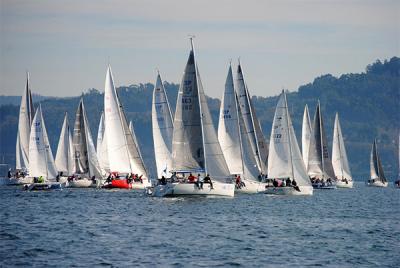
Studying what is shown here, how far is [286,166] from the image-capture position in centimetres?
6894

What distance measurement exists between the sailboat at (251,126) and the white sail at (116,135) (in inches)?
449

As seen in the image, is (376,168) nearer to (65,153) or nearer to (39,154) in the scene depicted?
(65,153)

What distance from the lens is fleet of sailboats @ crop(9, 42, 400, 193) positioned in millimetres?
57531

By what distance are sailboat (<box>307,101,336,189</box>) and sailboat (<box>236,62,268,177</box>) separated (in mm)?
19561

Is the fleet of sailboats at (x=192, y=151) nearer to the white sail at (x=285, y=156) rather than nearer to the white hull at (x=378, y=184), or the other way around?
the white sail at (x=285, y=156)

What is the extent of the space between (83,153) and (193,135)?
37.8 meters

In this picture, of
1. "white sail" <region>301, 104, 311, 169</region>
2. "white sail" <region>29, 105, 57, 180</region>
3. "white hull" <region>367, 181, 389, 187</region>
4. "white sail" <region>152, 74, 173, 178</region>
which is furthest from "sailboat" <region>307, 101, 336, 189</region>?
"white hull" <region>367, 181, 389, 187</region>

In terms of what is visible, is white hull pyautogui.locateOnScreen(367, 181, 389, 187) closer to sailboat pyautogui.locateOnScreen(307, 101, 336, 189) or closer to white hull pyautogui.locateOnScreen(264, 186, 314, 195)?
sailboat pyautogui.locateOnScreen(307, 101, 336, 189)

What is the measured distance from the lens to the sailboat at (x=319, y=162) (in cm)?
9569

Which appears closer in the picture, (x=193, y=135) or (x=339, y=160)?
(x=193, y=135)

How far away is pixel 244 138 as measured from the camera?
236ft

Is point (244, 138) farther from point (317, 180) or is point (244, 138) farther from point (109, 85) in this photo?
point (317, 180)

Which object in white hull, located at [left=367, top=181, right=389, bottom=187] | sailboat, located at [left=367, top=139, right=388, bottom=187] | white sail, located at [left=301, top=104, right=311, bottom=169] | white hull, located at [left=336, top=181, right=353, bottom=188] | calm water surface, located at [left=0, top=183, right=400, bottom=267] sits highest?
white sail, located at [left=301, top=104, right=311, bottom=169]

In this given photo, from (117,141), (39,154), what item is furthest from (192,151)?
(117,141)
